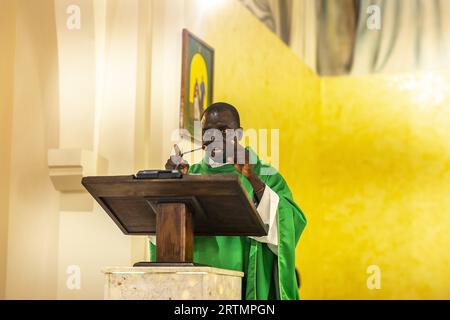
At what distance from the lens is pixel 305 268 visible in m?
9.96

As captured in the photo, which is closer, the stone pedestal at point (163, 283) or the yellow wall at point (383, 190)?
the stone pedestal at point (163, 283)

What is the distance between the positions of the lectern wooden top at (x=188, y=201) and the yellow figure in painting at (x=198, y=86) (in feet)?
8.41

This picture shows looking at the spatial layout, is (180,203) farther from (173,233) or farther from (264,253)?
(264,253)

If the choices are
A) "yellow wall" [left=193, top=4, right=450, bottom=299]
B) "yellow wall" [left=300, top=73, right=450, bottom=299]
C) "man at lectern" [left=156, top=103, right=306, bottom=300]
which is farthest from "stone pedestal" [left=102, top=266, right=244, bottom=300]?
"yellow wall" [left=300, top=73, right=450, bottom=299]

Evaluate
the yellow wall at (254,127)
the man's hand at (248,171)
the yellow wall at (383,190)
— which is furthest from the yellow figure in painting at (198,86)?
the yellow wall at (383,190)

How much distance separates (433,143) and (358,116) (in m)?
0.96

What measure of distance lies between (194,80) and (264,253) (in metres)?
2.39

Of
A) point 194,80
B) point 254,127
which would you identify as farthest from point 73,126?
point 254,127

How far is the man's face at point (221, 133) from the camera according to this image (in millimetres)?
3709

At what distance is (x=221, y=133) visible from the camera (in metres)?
3.79

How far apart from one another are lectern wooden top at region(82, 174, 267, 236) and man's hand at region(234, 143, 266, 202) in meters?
0.21

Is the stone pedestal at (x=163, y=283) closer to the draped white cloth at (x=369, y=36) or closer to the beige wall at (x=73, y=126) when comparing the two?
the beige wall at (x=73, y=126)

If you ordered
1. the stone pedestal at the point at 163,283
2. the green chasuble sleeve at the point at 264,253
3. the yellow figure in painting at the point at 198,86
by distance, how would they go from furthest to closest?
1. the yellow figure in painting at the point at 198,86
2. the green chasuble sleeve at the point at 264,253
3. the stone pedestal at the point at 163,283
